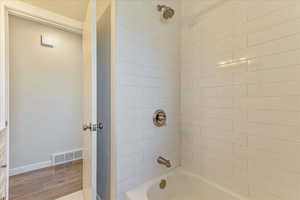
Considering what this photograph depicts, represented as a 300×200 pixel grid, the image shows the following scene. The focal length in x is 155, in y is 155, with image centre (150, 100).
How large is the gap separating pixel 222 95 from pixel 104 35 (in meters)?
1.18

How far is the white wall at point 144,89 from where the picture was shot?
119 cm

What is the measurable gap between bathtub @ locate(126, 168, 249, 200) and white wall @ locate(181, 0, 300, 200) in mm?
71

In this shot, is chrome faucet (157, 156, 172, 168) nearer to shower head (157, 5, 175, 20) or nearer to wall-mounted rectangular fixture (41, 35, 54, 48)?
shower head (157, 5, 175, 20)

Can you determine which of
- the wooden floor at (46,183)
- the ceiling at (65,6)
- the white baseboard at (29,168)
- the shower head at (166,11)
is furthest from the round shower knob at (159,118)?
the white baseboard at (29,168)

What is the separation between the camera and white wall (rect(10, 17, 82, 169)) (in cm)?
229

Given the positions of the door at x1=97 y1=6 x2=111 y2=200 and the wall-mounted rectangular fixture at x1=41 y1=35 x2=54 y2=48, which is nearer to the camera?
the door at x1=97 y1=6 x2=111 y2=200

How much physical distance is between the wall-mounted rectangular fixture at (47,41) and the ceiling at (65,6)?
2.13 ft

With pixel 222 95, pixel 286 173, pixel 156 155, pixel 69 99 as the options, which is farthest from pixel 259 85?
pixel 69 99

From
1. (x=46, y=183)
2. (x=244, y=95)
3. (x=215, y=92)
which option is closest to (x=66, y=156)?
(x=46, y=183)

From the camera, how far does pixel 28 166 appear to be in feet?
7.80

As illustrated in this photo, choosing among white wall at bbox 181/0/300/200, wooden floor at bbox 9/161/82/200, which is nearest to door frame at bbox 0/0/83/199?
wooden floor at bbox 9/161/82/200

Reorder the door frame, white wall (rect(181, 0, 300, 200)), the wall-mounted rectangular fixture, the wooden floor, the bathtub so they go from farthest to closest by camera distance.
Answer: the wall-mounted rectangular fixture, the wooden floor, the door frame, the bathtub, white wall (rect(181, 0, 300, 200))

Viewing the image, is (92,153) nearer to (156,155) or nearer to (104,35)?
(156,155)

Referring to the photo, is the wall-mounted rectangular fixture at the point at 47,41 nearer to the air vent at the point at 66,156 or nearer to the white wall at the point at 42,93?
the white wall at the point at 42,93
